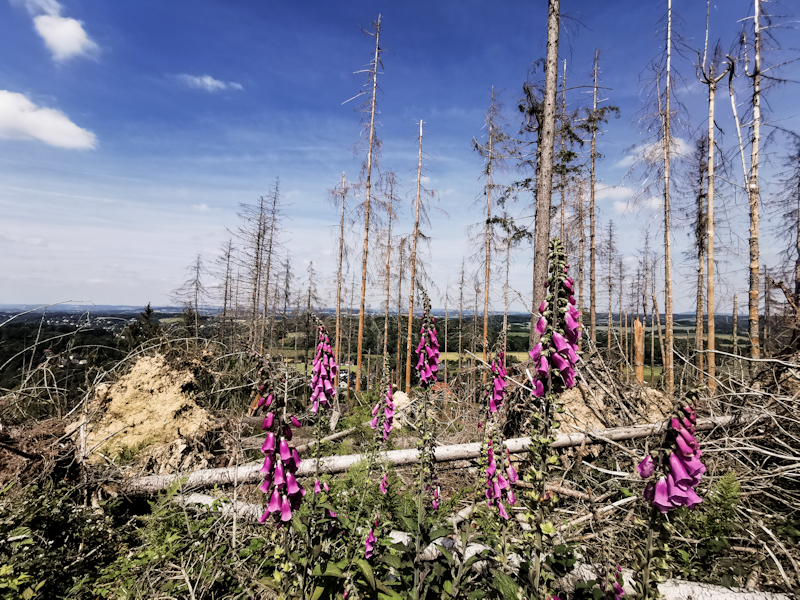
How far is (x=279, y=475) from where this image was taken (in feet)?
7.06

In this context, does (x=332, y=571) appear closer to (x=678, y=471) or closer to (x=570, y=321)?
(x=678, y=471)

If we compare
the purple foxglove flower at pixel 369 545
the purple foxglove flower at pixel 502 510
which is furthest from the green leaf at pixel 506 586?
the purple foxglove flower at pixel 369 545

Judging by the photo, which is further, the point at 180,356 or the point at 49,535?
the point at 180,356

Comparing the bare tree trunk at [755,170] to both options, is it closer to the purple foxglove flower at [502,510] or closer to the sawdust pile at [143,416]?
the purple foxglove flower at [502,510]

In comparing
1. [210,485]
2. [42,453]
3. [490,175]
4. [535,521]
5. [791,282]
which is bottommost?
[210,485]

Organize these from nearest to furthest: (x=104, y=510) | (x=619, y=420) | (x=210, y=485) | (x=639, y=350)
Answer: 1. (x=104, y=510)
2. (x=210, y=485)
3. (x=619, y=420)
4. (x=639, y=350)

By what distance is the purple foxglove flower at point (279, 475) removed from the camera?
6.99 ft

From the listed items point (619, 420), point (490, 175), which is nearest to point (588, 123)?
point (490, 175)

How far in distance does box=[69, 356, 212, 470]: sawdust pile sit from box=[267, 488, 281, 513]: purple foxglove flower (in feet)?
12.4

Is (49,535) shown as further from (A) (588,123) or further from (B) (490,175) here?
(A) (588,123)

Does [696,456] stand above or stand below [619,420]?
above

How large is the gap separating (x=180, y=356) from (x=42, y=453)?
9.22ft

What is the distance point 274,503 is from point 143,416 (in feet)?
14.7

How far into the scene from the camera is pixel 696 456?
182cm
